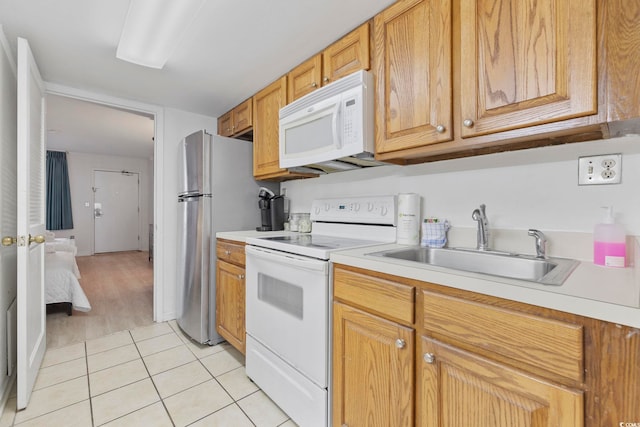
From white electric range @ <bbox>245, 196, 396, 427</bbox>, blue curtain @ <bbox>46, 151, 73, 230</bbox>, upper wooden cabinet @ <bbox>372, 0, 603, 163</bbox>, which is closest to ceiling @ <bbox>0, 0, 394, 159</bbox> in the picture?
upper wooden cabinet @ <bbox>372, 0, 603, 163</bbox>

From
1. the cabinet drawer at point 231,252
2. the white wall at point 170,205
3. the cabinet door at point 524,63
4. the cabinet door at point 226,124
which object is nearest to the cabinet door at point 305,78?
the cabinet door at point 524,63

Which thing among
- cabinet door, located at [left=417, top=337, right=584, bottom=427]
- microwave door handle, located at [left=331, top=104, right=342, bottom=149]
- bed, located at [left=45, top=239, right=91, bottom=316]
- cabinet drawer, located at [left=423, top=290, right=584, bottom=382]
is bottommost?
bed, located at [left=45, top=239, right=91, bottom=316]

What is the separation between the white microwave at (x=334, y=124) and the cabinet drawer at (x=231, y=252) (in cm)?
69

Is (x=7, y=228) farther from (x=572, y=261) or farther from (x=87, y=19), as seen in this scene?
(x=572, y=261)

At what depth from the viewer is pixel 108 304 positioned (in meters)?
3.17

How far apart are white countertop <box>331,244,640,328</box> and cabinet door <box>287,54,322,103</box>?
126 cm

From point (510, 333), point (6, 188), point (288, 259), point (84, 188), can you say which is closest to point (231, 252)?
point (288, 259)

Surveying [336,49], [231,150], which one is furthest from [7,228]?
[336,49]

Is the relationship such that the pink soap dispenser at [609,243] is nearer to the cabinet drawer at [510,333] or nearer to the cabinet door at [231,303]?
the cabinet drawer at [510,333]

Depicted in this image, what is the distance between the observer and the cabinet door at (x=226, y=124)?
2725 millimetres

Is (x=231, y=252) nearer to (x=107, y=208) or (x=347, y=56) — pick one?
(x=347, y=56)

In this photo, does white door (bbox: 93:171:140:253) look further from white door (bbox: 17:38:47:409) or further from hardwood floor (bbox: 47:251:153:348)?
white door (bbox: 17:38:47:409)

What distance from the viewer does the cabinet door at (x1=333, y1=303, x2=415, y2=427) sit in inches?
38.7

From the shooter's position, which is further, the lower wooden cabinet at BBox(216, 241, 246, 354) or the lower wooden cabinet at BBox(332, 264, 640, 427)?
the lower wooden cabinet at BBox(216, 241, 246, 354)
